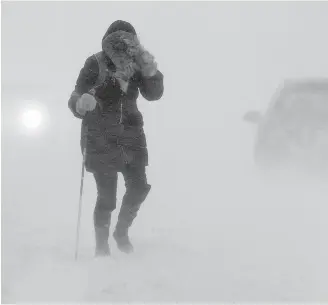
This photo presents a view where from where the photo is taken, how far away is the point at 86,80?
14.6 feet

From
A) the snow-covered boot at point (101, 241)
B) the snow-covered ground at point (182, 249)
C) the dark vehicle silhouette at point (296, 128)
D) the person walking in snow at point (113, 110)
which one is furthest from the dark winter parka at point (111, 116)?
the dark vehicle silhouette at point (296, 128)

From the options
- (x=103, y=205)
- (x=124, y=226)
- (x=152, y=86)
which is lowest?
(x=124, y=226)

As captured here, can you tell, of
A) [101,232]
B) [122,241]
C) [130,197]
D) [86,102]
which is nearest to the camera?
[86,102]

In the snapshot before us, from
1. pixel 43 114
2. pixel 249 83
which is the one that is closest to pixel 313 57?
pixel 249 83

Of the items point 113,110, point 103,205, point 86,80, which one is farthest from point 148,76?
point 103,205

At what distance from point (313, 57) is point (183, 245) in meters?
80.3

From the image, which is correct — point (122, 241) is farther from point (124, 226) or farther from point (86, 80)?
point (86, 80)

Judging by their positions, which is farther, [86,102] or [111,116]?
[111,116]

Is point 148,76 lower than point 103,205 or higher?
higher

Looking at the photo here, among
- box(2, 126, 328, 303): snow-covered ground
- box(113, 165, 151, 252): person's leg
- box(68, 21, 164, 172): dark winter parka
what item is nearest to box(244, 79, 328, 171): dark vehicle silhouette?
box(2, 126, 328, 303): snow-covered ground

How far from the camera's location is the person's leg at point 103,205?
472 cm

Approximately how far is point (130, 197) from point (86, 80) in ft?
3.90

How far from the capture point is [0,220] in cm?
575

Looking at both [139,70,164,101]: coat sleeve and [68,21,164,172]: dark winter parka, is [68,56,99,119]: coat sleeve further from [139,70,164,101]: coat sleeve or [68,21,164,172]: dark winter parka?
[139,70,164,101]: coat sleeve
